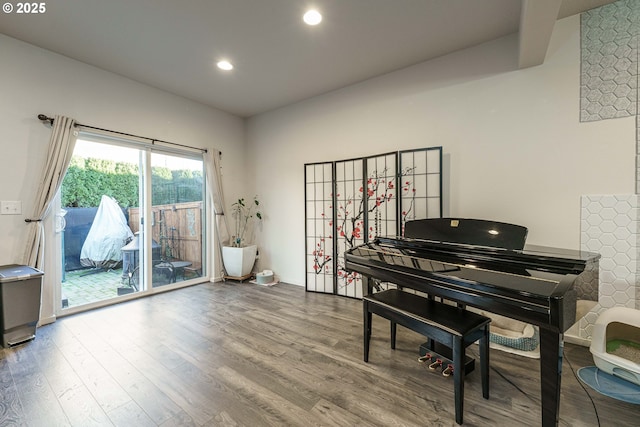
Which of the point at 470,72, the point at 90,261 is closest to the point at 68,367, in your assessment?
the point at 90,261

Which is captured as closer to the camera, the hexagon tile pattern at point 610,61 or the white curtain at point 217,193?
the hexagon tile pattern at point 610,61

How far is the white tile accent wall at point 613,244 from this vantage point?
2043 millimetres

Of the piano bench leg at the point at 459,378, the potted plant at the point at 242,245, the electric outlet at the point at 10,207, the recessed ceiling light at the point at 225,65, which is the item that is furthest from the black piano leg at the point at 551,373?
the electric outlet at the point at 10,207

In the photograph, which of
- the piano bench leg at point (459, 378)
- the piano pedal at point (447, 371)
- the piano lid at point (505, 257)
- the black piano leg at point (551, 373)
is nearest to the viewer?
the black piano leg at point (551, 373)

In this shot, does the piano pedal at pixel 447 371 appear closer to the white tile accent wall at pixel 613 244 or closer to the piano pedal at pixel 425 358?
the piano pedal at pixel 425 358

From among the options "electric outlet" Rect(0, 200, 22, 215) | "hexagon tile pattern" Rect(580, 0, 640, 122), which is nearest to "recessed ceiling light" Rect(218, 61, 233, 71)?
"electric outlet" Rect(0, 200, 22, 215)

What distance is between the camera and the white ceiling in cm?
212

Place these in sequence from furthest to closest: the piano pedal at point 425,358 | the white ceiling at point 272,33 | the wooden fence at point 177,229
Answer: the wooden fence at point 177,229 → the white ceiling at point 272,33 → the piano pedal at point 425,358

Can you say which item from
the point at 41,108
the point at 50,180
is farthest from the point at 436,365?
the point at 41,108

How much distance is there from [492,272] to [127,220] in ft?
13.2

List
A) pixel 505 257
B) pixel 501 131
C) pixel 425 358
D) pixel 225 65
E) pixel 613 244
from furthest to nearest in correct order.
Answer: pixel 225 65 → pixel 501 131 → pixel 613 244 → pixel 425 358 → pixel 505 257

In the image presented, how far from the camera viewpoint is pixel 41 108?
8.82ft

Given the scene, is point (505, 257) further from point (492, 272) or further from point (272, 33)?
point (272, 33)

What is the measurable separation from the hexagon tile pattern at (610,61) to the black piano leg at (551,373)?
2.12m
